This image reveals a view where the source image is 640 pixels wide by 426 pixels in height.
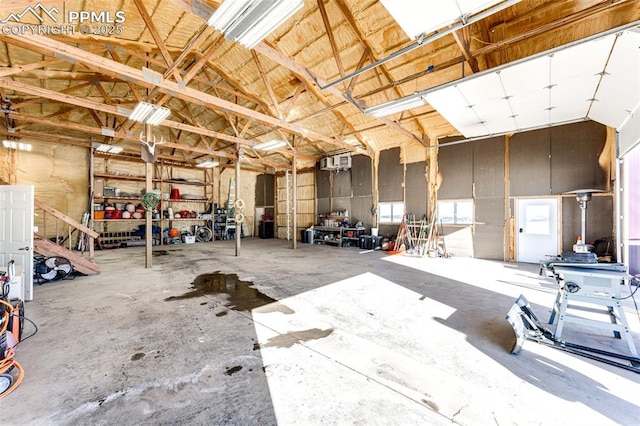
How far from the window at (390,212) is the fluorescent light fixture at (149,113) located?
26.0ft

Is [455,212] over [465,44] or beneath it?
beneath

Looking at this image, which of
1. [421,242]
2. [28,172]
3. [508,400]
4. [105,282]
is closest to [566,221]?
[421,242]

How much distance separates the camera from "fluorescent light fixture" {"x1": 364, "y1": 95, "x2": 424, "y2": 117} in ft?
16.4

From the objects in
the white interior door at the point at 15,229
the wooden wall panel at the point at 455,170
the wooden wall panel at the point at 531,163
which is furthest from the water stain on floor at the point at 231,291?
the wooden wall panel at the point at 531,163

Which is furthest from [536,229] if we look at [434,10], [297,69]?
[297,69]

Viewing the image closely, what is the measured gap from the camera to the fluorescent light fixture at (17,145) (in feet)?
26.8

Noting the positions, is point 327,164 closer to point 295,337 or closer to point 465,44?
point 465,44

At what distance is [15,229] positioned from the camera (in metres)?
4.07

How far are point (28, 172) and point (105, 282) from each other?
7841 millimetres

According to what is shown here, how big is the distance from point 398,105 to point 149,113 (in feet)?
18.7

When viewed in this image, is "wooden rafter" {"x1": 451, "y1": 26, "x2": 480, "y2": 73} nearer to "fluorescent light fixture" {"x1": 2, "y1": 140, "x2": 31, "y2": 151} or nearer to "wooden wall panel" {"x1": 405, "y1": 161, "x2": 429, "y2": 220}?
"wooden wall panel" {"x1": 405, "y1": 161, "x2": 429, "y2": 220}

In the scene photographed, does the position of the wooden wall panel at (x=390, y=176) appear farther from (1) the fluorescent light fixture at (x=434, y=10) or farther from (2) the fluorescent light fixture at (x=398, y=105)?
(1) the fluorescent light fixture at (x=434, y=10)

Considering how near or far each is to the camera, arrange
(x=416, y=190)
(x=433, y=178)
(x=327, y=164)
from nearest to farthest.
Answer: (x=433, y=178) → (x=416, y=190) → (x=327, y=164)

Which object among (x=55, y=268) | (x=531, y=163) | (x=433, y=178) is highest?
(x=531, y=163)
